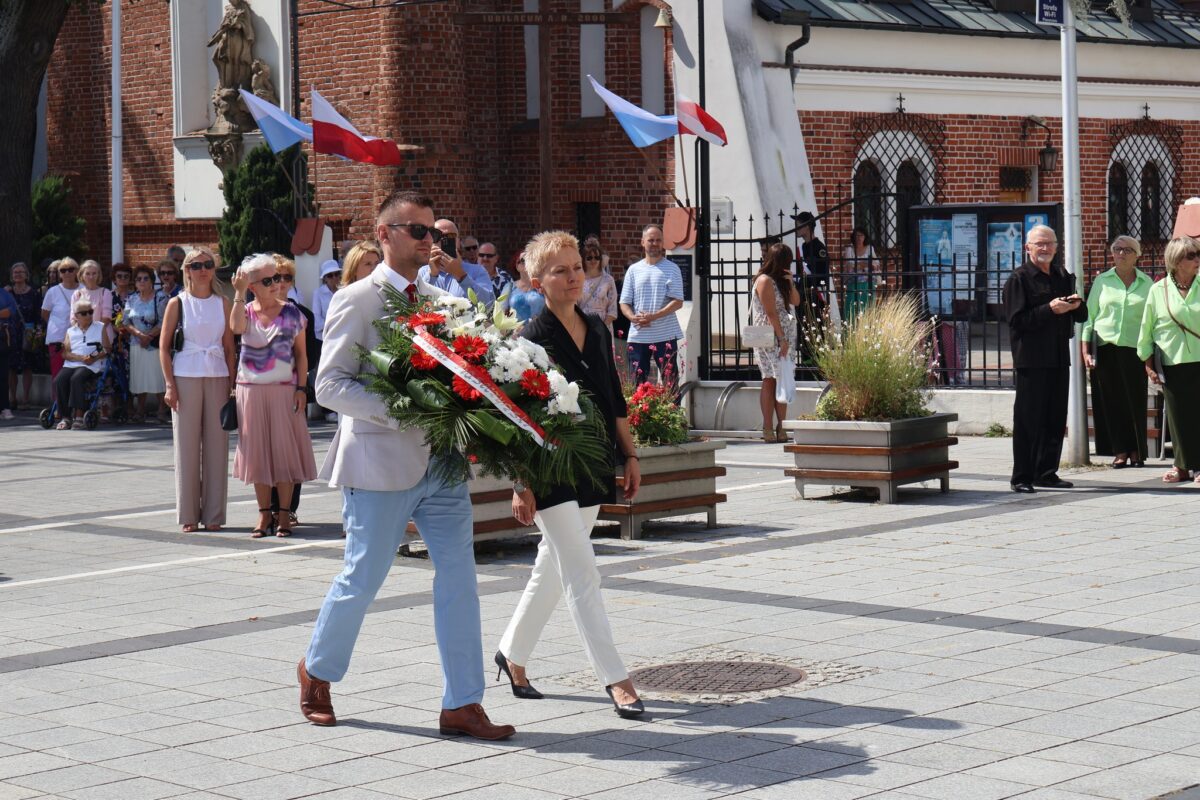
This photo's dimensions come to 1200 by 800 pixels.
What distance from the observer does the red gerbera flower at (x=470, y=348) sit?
20.9 ft

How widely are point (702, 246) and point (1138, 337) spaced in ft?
20.1

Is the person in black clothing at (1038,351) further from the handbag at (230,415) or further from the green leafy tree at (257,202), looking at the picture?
the green leafy tree at (257,202)

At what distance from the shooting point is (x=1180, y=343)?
13.5 meters

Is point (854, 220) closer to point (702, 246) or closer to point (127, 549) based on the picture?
point (702, 246)

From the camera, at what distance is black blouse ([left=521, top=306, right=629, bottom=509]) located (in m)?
7.04

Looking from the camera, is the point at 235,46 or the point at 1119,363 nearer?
the point at 1119,363

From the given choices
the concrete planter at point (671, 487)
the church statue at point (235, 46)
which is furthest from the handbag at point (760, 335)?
the church statue at point (235, 46)

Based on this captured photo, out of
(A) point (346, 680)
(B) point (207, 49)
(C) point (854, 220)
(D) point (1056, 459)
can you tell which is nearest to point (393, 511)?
(A) point (346, 680)

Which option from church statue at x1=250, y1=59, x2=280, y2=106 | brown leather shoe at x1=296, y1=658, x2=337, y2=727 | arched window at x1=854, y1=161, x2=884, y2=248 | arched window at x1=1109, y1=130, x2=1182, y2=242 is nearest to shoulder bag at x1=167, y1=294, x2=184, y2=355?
brown leather shoe at x1=296, y1=658, x2=337, y2=727

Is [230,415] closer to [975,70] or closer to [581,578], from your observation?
[581,578]

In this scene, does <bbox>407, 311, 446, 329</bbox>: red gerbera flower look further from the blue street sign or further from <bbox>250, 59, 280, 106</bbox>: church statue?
<bbox>250, 59, 280, 106</bbox>: church statue

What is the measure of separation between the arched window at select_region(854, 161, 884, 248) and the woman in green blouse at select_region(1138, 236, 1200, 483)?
13.5 metres

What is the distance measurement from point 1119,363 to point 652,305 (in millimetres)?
4434

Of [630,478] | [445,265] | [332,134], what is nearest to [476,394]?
[630,478]
